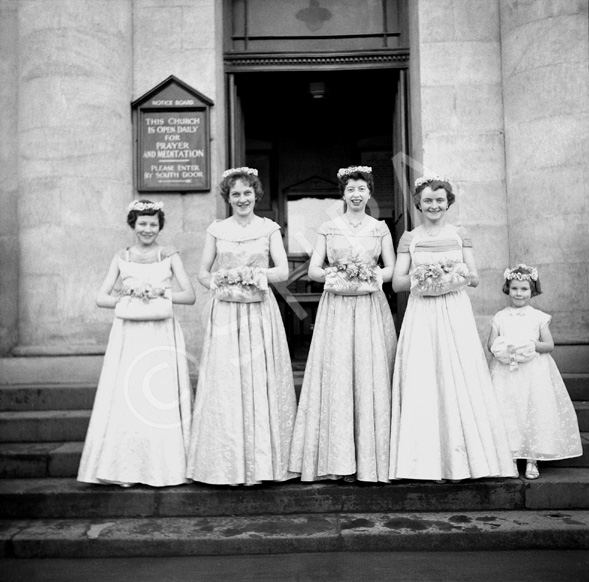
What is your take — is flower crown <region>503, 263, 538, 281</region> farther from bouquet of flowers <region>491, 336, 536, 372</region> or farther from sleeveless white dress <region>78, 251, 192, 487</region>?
sleeveless white dress <region>78, 251, 192, 487</region>

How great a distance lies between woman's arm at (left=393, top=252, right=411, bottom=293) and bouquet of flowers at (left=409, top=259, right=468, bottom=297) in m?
0.11

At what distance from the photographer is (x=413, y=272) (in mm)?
4867

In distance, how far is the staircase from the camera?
4.27 m

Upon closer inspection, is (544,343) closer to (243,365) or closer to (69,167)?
(243,365)

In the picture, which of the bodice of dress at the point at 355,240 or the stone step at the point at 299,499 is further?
the bodice of dress at the point at 355,240

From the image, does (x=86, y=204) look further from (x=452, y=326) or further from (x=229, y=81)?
(x=452, y=326)

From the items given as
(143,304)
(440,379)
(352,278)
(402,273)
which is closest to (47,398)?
(143,304)

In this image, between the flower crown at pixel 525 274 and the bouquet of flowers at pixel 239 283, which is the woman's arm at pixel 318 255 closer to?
the bouquet of flowers at pixel 239 283

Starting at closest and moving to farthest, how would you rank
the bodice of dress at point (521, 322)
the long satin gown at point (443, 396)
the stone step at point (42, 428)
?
the long satin gown at point (443, 396) → the bodice of dress at point (521, 322) → the stone step at point (42, 428)

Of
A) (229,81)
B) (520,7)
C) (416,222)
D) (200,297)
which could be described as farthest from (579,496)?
(229,81)

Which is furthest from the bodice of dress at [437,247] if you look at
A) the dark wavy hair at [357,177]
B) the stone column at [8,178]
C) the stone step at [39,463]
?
the stone column at [8,178]

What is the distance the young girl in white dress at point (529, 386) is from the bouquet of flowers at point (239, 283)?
1867 mm

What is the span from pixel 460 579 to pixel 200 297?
4.14 metres

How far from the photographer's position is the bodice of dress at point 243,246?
16.5 feet
